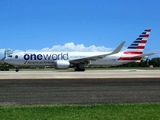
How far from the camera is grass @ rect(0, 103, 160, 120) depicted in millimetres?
7148

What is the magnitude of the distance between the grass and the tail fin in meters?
42.0

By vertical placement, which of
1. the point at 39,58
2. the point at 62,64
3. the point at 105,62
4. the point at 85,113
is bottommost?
the point at 85,113

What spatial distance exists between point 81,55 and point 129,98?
3712 cm

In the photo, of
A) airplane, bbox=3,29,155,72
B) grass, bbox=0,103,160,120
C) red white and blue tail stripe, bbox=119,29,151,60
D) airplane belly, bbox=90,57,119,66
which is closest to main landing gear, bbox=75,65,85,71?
airplane, bbox=3,29,155,72

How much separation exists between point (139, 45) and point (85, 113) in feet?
145

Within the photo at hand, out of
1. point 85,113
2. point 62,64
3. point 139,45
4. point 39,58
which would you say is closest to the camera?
point 85,113

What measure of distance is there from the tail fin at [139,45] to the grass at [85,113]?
138 feet

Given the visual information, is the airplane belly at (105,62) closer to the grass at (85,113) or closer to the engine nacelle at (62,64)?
the engine nacelle at (62,64)

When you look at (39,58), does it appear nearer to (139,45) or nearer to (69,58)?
(69,58)

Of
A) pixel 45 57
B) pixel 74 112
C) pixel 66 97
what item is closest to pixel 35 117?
pixel 74 112

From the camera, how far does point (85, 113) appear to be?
7.68 meters

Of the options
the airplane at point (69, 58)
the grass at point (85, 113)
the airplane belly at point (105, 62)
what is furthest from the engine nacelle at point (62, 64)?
the grass at point (85, 113)

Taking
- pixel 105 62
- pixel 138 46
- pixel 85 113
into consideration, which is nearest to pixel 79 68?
pixel 105 62

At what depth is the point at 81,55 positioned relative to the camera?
48.1m
